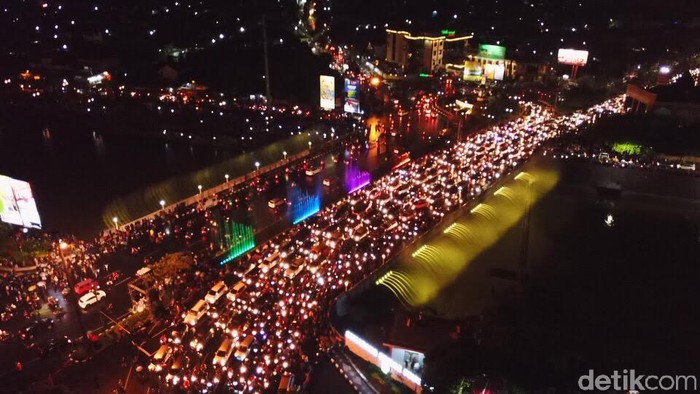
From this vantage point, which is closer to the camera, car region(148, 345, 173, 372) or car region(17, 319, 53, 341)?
car region(148, 345, 173, 372)

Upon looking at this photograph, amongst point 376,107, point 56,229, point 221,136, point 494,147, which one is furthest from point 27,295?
point 376,107

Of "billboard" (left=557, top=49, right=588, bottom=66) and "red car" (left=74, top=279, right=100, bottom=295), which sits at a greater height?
"billboard" (left=557, top=49, right=588, bottom=66)

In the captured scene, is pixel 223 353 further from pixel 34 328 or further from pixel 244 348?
pixel 34 328

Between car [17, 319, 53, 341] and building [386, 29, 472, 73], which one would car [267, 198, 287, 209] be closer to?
car [17, 319, 53, 341]

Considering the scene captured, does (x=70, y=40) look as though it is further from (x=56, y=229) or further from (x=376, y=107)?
(x=56, y=229)

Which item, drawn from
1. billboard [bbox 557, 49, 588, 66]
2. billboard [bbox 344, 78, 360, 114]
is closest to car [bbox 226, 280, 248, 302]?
billboard [bbox 344, 78, 360, 114]

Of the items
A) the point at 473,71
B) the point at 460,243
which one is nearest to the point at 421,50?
the point at 473,71
